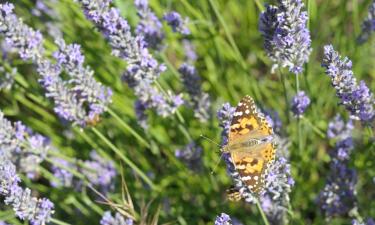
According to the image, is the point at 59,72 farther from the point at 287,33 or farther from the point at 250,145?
the point at 287,33

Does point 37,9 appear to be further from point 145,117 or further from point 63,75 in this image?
point 145,117

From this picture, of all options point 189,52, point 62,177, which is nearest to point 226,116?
point 62,177

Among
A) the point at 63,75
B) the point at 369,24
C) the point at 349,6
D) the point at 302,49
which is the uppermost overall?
the point at 349,6

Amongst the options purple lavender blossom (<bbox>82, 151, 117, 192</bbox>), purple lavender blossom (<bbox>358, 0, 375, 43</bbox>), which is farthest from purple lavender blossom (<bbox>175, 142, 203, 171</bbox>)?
purple lavender blossom (<bbox>358, 0, 375, 43</bbox>)

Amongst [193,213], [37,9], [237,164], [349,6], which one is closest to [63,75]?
[37,9]

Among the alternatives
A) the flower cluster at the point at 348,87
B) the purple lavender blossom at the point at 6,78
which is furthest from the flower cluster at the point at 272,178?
the purple lavender blossom at the point at 6,78
